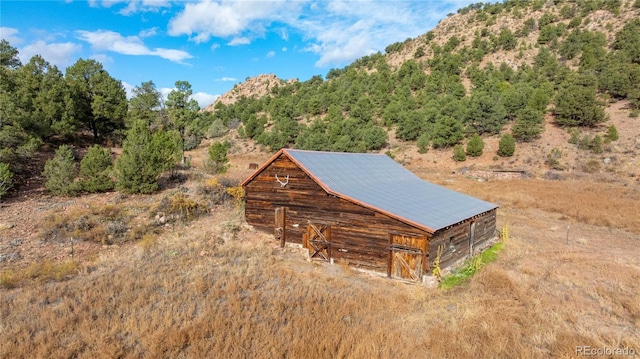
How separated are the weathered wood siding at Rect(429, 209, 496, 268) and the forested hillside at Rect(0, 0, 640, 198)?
21781 mm

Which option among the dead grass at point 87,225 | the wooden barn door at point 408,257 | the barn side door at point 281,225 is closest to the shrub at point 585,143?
the wooden barn door at point 408,257

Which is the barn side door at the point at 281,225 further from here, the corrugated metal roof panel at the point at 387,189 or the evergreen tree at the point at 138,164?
the evergreen tree at the point at 138,164

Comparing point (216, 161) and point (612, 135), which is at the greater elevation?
point (612, 135)

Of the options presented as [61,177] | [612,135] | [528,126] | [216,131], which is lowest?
[61,177]

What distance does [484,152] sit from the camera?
1767 inches

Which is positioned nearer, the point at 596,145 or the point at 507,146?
the point at 596,145

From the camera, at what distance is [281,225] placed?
734 inches

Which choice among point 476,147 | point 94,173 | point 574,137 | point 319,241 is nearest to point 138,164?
point 94,173

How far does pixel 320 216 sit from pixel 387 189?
4529 mm

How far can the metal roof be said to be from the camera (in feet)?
50.6

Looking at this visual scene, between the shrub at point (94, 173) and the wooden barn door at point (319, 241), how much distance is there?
60.2 ft

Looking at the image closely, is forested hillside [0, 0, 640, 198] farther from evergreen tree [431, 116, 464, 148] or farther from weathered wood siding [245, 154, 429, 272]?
weathered wood siding [245, 154, 429, 272]

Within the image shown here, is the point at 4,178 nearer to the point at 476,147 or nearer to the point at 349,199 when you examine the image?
the point at 349,199

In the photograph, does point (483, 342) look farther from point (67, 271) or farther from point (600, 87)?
point (600, 87)
